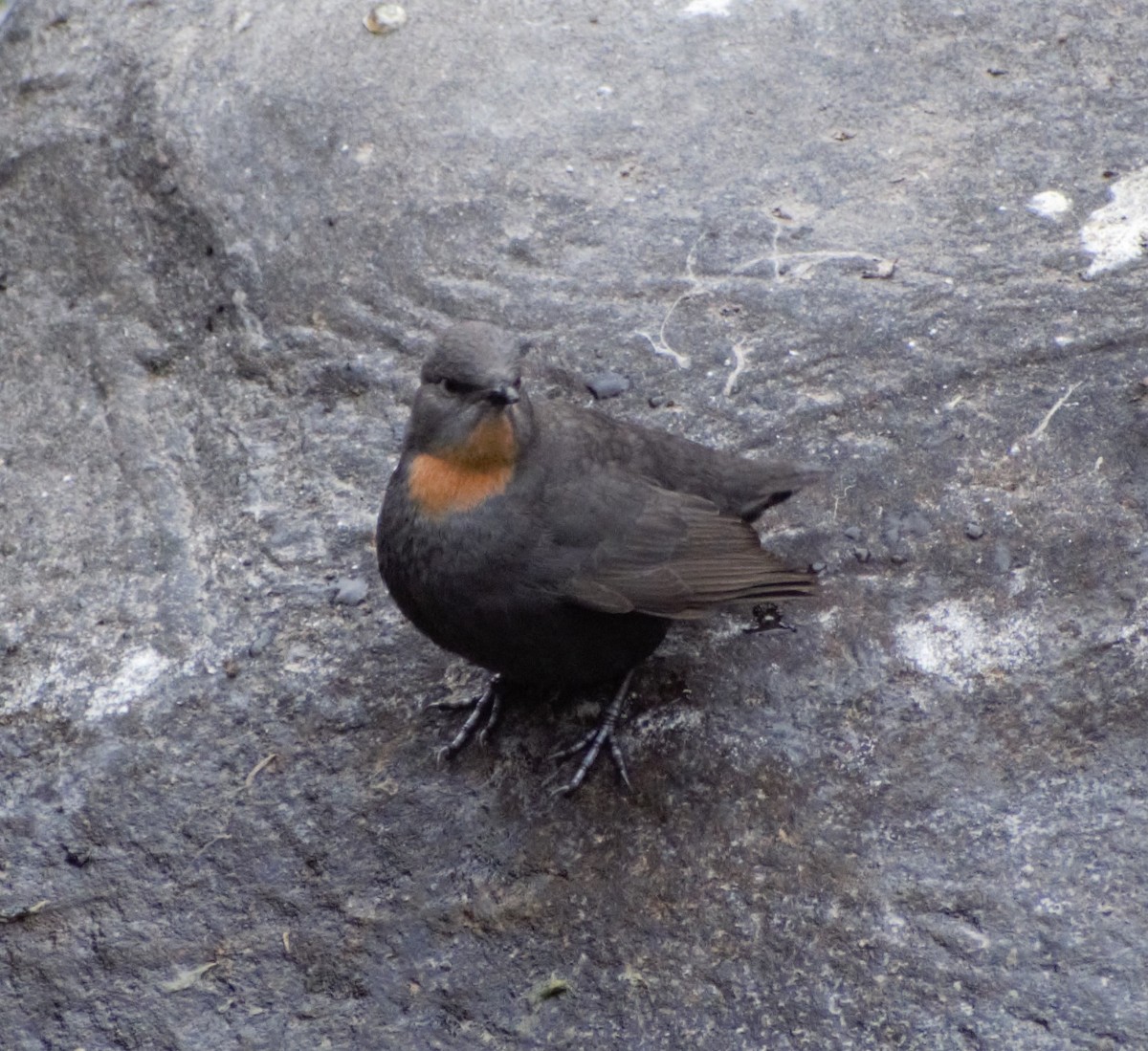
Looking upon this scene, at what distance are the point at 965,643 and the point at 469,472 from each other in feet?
5.16

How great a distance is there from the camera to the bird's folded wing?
421 centimetres

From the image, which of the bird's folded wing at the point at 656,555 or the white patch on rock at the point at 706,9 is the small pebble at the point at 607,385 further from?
the white patch on rock at the point at 706,9

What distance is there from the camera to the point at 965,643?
4.42 metres

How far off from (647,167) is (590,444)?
219cm

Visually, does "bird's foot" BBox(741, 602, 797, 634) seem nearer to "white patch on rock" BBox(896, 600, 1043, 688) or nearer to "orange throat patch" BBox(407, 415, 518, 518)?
"white patch on rock" BBox(896, 600, 1043, 688)

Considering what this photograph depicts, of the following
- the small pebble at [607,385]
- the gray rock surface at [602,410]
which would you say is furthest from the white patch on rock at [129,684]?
the small pebble at [607,385]

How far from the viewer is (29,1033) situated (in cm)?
379

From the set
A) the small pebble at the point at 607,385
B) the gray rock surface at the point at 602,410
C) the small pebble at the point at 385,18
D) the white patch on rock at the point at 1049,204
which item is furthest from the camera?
the small pebble at the point at 385,18

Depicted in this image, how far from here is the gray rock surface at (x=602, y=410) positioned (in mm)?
3828

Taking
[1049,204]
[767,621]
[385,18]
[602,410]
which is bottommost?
[767,621]

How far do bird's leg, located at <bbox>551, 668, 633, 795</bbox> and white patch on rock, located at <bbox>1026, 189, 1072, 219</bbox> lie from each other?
2638mm

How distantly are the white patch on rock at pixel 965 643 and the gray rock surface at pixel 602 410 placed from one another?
0.05 feet

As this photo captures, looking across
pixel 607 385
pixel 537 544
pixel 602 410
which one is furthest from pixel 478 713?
pixel 607 385

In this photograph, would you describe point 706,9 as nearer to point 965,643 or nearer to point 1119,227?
point 1119,227
